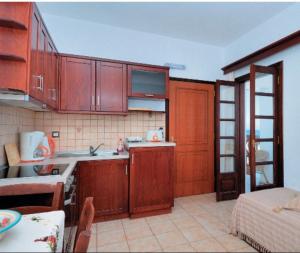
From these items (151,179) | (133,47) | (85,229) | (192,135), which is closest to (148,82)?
(133,47)

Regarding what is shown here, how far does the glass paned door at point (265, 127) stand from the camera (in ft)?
6.19

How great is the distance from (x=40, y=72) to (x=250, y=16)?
7.38 ft

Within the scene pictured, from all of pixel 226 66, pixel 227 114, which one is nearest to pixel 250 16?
pixel 226 66

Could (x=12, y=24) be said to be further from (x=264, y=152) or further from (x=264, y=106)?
(x=264, y=152)

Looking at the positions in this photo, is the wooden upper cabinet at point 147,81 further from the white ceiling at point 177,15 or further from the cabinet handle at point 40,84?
the cabinet handle at point 40,84

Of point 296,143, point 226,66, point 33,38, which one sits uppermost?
A: point 226,66

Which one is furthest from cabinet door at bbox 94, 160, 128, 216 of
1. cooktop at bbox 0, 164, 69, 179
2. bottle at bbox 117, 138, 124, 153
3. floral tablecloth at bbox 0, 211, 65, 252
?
floral tablecloth at bbox 0, 211, 65, 252

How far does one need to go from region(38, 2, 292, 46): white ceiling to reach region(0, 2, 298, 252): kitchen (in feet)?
0.27

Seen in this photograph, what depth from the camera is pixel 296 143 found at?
1766 mm

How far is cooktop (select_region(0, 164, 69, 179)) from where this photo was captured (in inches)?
48.9

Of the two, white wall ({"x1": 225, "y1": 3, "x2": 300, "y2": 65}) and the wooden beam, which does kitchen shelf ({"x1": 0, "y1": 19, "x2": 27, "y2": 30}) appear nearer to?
the wooden beam

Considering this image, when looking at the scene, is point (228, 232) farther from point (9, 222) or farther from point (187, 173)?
point (9, 222)

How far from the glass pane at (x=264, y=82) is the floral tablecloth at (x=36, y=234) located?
2103 mm

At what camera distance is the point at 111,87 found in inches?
78.6
